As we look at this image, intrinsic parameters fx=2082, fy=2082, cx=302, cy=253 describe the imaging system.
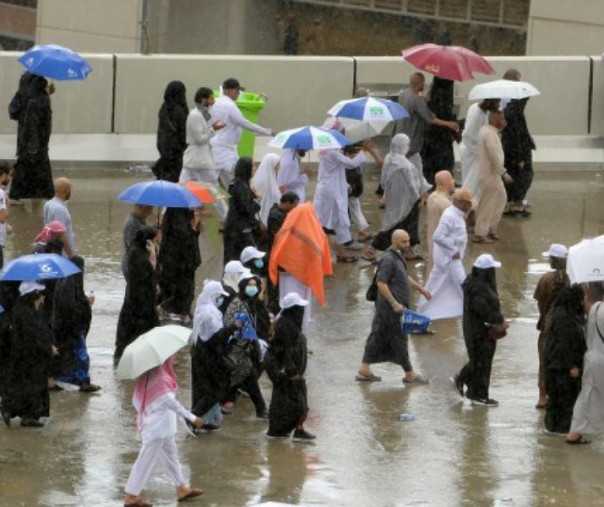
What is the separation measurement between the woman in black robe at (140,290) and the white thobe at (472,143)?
6223mm

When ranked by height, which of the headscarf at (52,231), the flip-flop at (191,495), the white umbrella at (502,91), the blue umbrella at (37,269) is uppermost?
the white umbrella at (502,91)

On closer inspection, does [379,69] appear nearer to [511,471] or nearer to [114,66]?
[114,66]

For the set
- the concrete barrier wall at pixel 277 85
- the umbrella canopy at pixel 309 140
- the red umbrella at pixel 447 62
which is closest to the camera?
the umbrella canopy at pixel 309 140

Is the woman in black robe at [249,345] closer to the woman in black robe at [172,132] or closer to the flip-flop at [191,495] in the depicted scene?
the flip-flop at [191,495]

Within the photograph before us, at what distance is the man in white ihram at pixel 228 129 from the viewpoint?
22.3 m

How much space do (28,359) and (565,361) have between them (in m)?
4.10

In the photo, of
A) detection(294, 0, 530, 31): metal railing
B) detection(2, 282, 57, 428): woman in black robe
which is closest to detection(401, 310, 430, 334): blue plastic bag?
detection(2, 282, 57, 428): woman in black robe

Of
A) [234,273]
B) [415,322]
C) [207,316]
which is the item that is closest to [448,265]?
[415,322]

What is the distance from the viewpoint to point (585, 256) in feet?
52.4

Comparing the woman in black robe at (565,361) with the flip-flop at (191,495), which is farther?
the woman in black robe at (565,361)

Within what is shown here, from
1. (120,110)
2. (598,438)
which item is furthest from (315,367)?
(120,110)

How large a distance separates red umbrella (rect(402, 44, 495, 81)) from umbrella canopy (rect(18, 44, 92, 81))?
3.70 metres

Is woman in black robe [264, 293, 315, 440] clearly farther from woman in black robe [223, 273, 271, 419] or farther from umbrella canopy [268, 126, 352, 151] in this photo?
umbrella canopy [268, 126, 352, 151]

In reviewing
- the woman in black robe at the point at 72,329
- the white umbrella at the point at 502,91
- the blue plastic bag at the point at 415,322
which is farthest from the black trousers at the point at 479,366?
the white umbrella at the point at 502,91
